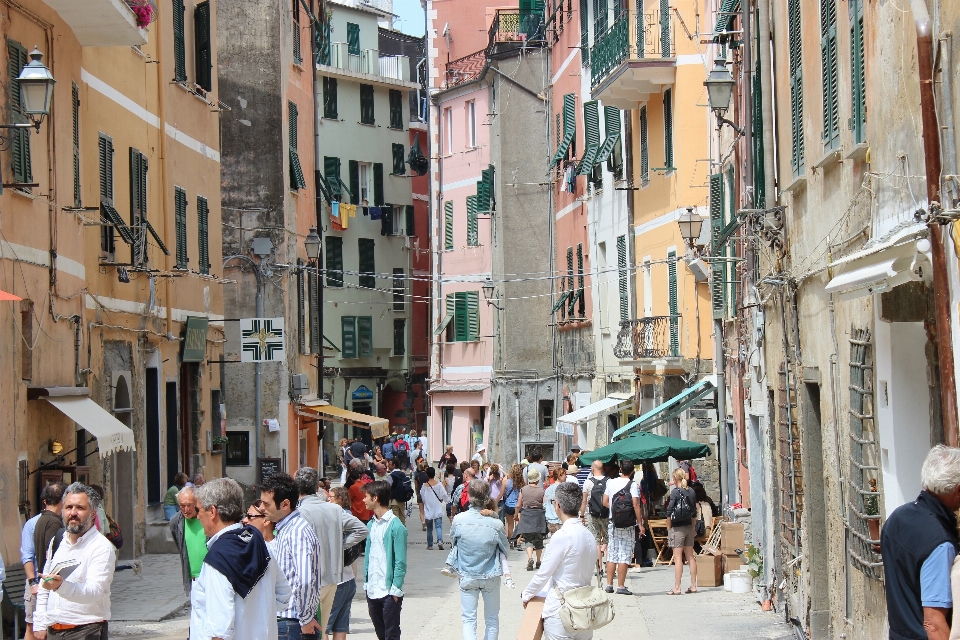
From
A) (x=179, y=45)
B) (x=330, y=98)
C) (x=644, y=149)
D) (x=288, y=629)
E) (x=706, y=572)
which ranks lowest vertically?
(x=706, y=572)

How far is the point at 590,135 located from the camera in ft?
117

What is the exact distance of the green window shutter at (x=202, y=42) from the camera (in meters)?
25.3

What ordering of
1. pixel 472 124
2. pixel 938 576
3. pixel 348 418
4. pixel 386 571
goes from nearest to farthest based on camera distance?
pixel 938 576 → pixel 386 571 → pixel 348 418 → pixel 472 124

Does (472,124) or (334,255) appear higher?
(472,124)

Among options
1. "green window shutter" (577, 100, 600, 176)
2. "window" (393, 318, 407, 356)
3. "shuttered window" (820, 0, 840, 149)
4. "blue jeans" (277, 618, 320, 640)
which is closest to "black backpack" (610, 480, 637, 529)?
"shuttered window" (820, 0, 840, 149)

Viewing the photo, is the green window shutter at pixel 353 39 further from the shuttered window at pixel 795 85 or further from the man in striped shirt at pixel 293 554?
the man in striped shirt at pixel 293 554

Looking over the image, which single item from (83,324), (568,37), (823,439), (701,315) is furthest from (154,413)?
(568,37)

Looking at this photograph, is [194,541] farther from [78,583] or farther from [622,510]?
[622,510]

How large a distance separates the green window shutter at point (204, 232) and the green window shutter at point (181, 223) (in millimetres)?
1235

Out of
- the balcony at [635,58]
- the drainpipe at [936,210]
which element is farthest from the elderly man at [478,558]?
the balcony at [635,58]

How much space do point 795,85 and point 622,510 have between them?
22.9 feet

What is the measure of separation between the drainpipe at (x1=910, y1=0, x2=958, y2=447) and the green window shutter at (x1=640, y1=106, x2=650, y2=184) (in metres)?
22.6

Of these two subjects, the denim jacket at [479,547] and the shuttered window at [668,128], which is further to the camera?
the shuttered window at [668,128]

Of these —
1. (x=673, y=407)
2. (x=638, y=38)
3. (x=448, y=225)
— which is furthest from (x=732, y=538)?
(x=448, y=225)
